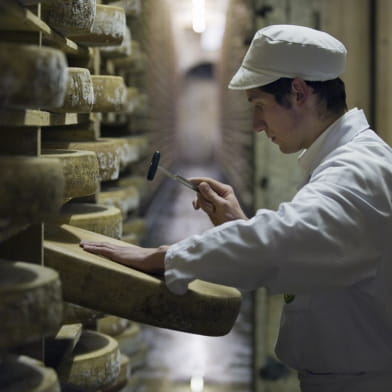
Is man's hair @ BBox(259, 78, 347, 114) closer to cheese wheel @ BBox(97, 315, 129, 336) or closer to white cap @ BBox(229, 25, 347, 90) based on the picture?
white cap @ BBox(229, 25, 347, 90)

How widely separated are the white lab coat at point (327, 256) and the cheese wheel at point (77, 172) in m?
0.22

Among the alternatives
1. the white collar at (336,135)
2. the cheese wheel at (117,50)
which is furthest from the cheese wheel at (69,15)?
the cheese wheel at (117,50)

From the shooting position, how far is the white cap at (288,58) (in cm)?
174

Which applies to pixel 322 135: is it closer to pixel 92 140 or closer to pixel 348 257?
pixel 348 257

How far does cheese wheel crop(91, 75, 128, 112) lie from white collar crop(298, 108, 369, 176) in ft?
1.94

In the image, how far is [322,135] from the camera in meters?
1.83

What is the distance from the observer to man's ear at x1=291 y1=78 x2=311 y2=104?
176 centimetres

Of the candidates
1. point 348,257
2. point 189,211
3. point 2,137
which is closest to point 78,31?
point 2,137

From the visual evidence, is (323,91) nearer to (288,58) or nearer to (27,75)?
(288,58)

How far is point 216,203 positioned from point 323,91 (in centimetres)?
37

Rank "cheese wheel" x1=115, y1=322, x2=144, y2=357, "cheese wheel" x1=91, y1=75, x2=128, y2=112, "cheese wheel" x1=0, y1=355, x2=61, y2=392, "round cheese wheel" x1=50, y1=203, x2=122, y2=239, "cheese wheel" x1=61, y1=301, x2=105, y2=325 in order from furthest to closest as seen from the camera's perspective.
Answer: "cheese wheel" x1=115, y1=322, x2=144, y2=357, "cheese wheel" x1=91, y1=75, x2=128, y2=112, "cheese wheel" x1=61, y1=301, x2=105, y2=325, "round cheese wheel" x1=50, y1=203, x2=122, y2=239, "cheese wheel" x1=0, y1=355, x2=61, y2=392

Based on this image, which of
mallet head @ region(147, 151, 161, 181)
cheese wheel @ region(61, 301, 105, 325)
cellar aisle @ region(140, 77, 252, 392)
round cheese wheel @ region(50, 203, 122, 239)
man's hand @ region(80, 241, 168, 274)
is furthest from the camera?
cellar aisle @ region(140, 77, 252, 392)

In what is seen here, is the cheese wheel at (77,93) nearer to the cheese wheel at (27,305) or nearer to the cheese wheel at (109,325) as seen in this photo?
the cheese wheel at (27,305)

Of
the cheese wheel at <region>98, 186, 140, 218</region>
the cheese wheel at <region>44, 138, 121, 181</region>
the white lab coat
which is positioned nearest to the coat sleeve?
the white lab coat
